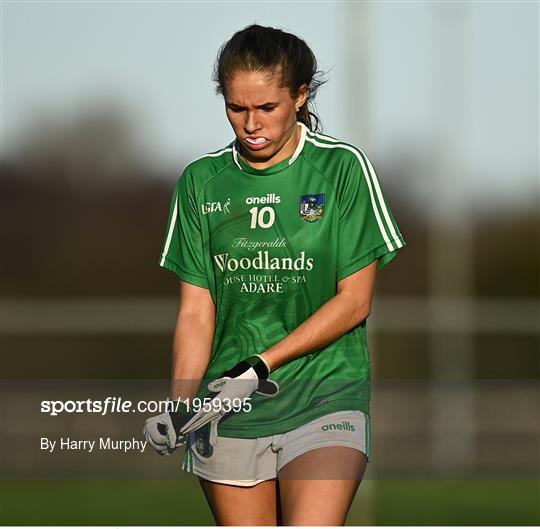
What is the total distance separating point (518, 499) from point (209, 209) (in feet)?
30.0

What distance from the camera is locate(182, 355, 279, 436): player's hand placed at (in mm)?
4055

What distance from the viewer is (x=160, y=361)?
17.5 metres

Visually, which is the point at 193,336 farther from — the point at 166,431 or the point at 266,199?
the point at 266,199

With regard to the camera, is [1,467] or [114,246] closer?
[1,467]

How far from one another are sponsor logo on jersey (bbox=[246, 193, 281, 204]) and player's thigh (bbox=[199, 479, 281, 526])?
2.89ft

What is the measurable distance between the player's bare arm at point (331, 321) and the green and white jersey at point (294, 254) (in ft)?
0.12

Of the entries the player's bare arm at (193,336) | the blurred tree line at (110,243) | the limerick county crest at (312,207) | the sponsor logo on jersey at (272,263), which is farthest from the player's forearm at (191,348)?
the blurred tree line at (110,243)

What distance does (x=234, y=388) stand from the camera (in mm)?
4090

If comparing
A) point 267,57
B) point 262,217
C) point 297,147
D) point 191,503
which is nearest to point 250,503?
point 262,217

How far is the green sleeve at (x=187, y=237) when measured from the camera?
13.8 feet

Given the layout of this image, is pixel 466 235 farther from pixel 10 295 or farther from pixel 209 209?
pixel 209 209

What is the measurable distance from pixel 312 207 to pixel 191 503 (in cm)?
825

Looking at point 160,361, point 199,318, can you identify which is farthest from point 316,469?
point 160,361

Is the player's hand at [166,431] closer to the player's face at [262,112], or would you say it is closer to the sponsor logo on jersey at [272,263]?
the sponsor logo on jersey at [272,263]
